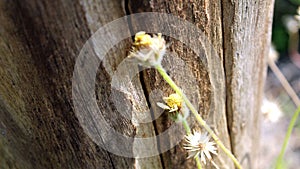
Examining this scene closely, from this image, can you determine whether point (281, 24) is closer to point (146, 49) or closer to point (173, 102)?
point (173, 102)

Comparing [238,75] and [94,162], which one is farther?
[238,75]

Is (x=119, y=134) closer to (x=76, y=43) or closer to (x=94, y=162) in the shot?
(x=94, y=162)

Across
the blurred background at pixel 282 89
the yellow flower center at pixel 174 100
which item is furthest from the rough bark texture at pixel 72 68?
the blurred background at pixel 282 89

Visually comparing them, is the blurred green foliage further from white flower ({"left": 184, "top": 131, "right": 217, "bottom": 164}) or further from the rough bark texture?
white flower ({"left": 184, "top": 131, "right": 217, "bottom": 164})

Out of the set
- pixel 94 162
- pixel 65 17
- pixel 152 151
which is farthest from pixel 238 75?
pixel 65 17

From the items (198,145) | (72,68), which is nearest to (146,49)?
(72,68)

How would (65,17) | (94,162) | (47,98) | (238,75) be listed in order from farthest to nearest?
(238,75)
(94,162)
(47,98)
(65,17)
